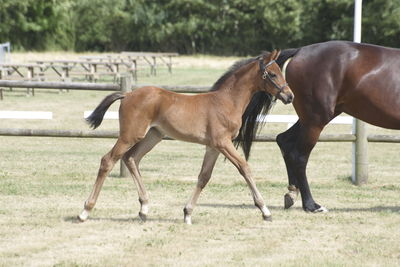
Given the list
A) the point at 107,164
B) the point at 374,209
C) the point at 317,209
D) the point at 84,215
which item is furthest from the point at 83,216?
the point at 374,209

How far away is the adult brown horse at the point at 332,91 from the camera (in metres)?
8.86

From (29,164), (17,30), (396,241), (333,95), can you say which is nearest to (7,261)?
(396,241)

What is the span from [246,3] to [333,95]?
43.4m

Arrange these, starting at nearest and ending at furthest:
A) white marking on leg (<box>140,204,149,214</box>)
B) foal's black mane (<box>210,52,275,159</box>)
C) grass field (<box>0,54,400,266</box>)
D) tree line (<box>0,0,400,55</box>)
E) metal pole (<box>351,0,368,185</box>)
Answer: grass field (<box>0,54,400,266</box>) → white marking on leg (<box>140,204,149,214</box>) → foal's black mane (<box>210,52,275,159</box>) → metal pole (<box>351,0,368,185</box>) → tree line (<box>0,0,400,55</box>)

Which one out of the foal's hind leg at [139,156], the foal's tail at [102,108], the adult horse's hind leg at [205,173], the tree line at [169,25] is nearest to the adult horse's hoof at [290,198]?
the adult horse's hind leg at [205,173]

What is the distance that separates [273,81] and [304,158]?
60.6 inches

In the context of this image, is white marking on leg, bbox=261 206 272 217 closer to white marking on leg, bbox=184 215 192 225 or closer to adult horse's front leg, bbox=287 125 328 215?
white marking on leg, bbox=184 215 192 225

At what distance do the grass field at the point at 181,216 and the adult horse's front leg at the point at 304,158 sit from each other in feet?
0.80

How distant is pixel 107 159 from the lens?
26.0 feet

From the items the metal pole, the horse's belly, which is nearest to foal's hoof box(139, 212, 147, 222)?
the horse's belly

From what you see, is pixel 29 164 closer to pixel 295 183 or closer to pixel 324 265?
pixel 295 183

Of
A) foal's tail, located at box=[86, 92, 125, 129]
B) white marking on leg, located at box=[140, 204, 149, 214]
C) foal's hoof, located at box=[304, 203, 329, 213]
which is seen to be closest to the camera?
foal's tail, located at box=[86, 92, 125, 129]

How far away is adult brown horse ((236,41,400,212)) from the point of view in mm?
8859

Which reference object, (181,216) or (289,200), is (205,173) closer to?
(181,216)
